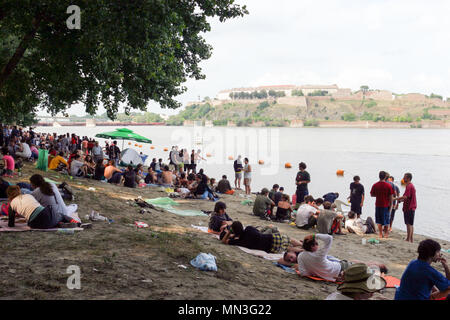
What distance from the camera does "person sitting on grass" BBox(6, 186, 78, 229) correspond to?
7.50 m

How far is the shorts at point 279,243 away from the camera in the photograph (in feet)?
28.2

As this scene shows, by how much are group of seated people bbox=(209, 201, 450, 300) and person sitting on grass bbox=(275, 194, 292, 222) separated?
395 centimetres

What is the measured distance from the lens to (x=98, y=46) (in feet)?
26.3

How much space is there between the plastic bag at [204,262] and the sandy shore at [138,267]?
0.11 meters

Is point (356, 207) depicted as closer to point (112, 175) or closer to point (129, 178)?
point (129, 178)

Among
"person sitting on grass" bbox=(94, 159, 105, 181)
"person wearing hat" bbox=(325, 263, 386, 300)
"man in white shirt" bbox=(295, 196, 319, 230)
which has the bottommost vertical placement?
"man in white shirt" bbox=(295, 196, 319, 230)

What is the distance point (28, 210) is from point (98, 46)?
3.41 m

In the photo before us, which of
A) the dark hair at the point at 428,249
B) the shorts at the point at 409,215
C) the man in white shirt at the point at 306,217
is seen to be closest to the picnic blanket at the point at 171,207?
the man in white shirt at the point at 306,217

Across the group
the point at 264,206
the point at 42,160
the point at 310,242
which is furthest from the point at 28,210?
the point at 42,160

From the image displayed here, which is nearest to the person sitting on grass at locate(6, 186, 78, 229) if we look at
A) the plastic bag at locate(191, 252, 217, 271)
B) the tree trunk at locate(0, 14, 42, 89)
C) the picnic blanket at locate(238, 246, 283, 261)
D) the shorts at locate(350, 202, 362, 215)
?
the tree trunk at locate(0, 14, 42, 89)

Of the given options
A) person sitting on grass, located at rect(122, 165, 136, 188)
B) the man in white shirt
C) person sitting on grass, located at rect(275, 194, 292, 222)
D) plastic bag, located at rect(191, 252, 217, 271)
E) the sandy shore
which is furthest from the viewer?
person sitting on grass, located at rect(122, 165, 136, 188)

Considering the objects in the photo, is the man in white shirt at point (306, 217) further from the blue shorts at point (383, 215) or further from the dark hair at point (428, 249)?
the dark hair at point (428, 249)

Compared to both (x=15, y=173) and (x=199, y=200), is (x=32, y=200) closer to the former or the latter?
(x=15, y=173)

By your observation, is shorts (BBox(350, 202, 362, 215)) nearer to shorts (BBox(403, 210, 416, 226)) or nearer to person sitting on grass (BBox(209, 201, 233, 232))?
shorts (BBox(403, 210, 416, 226))
